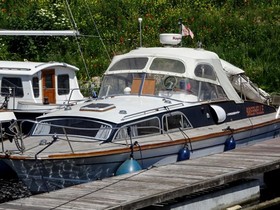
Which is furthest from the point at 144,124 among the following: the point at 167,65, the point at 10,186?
the point at 10,186

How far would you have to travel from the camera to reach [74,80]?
21578mm

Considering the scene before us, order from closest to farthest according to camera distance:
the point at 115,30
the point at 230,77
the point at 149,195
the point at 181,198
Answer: the point at 149,195 < the point at 181,198 < the point at 230,77 < the point at 115,30

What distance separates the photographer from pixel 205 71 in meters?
16.8

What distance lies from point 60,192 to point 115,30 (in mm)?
18750

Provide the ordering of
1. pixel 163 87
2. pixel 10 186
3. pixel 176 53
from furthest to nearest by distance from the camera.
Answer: pixel 176 53 < pixel 163 87 < pixel 10 186

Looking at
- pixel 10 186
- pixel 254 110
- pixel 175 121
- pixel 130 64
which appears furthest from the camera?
pixel 254 110

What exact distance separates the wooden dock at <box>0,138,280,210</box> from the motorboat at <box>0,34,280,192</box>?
1403 millimetres

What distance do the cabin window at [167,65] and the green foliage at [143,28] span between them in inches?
325

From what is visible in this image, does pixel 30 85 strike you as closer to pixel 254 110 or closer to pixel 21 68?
pixel 21 68

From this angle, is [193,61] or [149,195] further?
[193,61]

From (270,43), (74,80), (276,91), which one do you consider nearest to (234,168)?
(74,80)

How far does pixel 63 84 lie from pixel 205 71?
19.0 feet

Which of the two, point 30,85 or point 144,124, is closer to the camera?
point 144,124

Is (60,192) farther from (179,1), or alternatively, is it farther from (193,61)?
(179,1)
